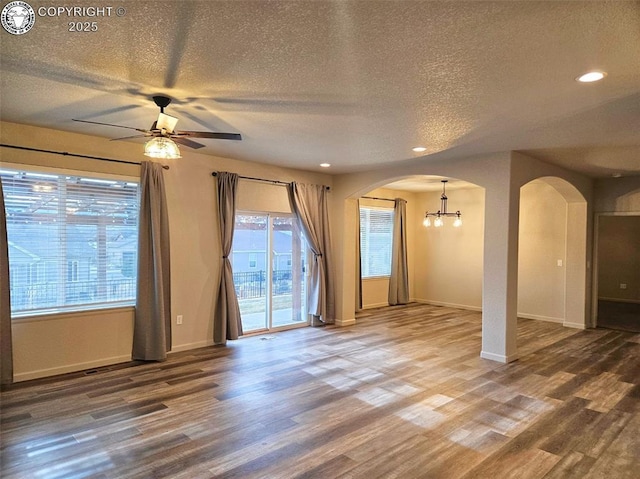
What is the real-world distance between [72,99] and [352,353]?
4.25m

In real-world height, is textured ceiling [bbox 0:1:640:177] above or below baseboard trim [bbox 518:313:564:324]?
above

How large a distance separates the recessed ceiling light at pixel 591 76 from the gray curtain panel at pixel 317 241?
443 centimetres

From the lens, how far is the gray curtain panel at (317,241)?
656 centimetres

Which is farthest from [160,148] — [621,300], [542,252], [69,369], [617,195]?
[621,300]

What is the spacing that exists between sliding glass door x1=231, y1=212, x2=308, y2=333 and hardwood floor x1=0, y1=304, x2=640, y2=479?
0.94 metres

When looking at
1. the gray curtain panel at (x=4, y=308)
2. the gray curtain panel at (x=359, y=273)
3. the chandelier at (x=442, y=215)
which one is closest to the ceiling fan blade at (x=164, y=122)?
the gray curtain panel at (x=4, y=308)

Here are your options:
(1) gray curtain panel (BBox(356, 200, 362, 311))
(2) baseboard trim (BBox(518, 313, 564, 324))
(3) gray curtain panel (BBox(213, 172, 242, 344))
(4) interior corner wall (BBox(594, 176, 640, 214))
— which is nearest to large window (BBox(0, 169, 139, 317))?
(3) gray curtain panel (BBox(213, 172, 242, 344))

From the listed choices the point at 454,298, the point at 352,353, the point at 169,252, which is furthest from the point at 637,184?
the point at 169,252

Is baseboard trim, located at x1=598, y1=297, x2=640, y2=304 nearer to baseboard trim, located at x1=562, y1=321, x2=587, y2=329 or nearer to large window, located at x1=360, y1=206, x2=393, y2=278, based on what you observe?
baseboard trim, located at x1=562, y1=321, x2=587, y2=329

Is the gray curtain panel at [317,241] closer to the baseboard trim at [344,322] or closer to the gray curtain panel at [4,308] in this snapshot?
the baseboard trim at [344,322]

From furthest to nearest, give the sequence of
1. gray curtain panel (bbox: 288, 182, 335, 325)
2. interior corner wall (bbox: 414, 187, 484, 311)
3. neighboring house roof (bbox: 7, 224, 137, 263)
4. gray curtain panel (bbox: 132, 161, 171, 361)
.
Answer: interior corner wall (bbox: 414, 187, 484, 311), gray curtain panel (bbox: 288, 182, 335, 325), gray curtain panel (bbox: 132, 161, 171, 361), neighboring house roof (bbox: 7, 224, 137, 263)

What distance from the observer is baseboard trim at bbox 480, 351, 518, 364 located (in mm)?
4938

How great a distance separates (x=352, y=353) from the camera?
526 cm

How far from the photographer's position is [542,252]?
7535mm
